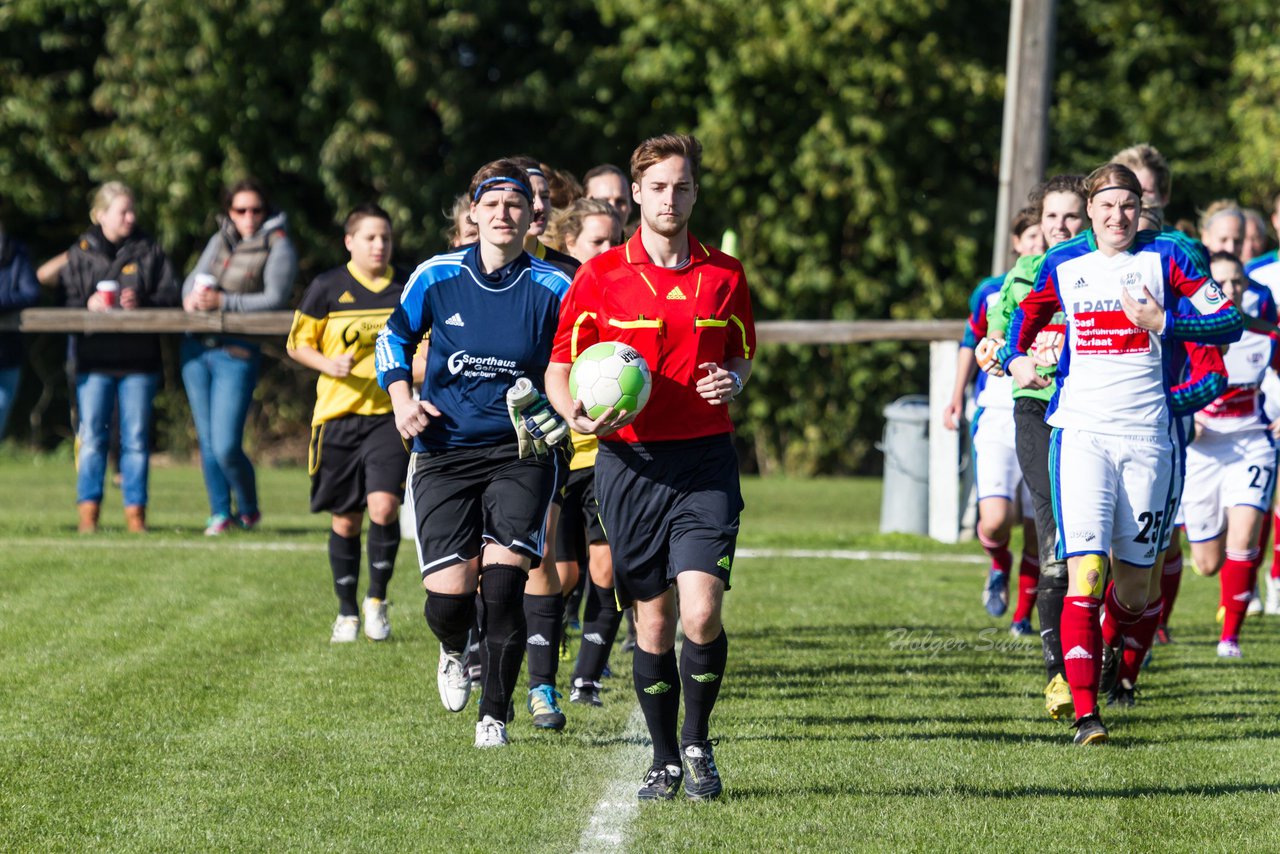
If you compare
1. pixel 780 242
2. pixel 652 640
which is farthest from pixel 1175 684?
pixel 780 242

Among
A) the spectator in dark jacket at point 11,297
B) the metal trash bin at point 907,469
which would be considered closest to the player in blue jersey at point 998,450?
the metal trash bin at point 907,469

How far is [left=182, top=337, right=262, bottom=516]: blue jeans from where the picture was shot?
1263 cm

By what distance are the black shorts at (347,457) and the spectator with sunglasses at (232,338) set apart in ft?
12.0

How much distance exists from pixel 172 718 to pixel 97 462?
6430 mm

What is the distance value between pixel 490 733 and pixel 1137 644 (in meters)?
2.78

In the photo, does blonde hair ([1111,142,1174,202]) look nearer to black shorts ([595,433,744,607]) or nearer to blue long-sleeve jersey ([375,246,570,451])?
blue long-sleeve jersey ([375,246,570,451])

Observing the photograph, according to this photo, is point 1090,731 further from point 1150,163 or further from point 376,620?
point 376,620

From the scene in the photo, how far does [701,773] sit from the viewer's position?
5570mm

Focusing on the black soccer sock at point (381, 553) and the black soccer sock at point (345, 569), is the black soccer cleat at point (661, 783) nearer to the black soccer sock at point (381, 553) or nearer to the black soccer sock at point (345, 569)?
the black soccer sock at point (381, 553)

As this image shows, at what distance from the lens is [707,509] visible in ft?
18.3

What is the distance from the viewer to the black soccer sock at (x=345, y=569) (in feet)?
28.7

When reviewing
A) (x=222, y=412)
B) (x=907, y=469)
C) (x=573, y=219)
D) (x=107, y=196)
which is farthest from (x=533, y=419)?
(x=907, y=469)

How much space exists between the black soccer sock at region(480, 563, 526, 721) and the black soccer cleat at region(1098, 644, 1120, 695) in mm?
2463

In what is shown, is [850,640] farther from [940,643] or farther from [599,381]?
[599,381]
